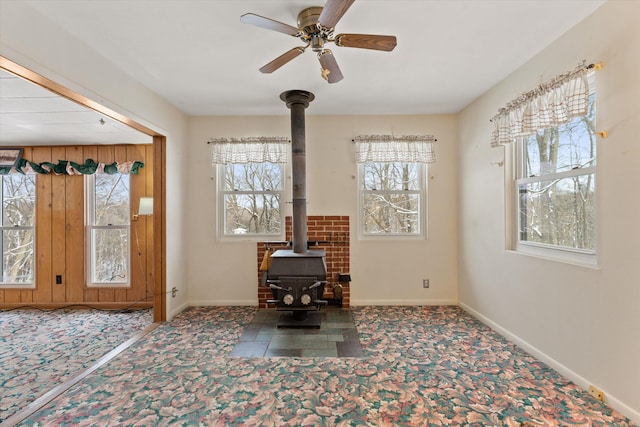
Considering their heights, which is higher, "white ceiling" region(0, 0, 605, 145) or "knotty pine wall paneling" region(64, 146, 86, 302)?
"white ceiling" region(0, 0, 605, 145)

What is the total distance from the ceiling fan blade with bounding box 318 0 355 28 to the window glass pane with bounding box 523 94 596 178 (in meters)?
1.80

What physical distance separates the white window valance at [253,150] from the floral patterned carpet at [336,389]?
2.06 metres

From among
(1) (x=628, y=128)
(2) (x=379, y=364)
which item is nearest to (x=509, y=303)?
(2) (x=379, y=364)

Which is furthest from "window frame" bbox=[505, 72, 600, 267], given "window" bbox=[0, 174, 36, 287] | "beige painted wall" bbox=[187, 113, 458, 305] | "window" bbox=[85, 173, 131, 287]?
"window" bbox=[0, 174, 36, 287]

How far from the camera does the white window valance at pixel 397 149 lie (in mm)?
3740

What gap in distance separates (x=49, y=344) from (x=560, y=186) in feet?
15.1

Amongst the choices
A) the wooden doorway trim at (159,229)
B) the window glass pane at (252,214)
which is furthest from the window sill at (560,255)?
the wooden doorway trim at (159,229)

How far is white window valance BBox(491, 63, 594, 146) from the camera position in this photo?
77.5 inches

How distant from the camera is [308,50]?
2332 mm

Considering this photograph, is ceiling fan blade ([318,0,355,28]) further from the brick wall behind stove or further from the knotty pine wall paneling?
the knotty pine wall paneling

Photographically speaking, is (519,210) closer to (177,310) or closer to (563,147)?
(563,147)

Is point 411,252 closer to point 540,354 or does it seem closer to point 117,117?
point 540,354

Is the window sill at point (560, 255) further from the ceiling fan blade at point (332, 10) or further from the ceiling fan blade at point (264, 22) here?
the ceiling fan blade at point (264, 22)

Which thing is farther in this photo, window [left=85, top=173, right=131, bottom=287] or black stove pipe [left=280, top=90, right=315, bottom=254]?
→ window [left=85, top=173, right=131, bottom=287]
